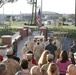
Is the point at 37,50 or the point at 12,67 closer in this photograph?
the point at 12,67

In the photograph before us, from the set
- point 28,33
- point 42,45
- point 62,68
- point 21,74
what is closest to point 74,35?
point 28,33

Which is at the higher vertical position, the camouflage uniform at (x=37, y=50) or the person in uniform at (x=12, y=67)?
the person in uniform at (x=12, y=67)

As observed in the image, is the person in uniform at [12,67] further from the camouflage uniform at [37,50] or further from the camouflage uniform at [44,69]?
the camouflage uniform at [37,50]

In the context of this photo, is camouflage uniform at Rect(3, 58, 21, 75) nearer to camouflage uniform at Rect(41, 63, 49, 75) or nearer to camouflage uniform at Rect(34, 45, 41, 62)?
camouflage uniform at Rect(41, 63, 49, 75)

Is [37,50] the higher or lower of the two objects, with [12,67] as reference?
lower

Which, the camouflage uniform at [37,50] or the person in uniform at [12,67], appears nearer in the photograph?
the person in uniform at [12,67]

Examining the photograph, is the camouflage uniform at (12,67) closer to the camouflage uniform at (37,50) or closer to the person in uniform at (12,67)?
the person in uniform at (12,67)

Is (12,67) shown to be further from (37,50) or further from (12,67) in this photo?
(37,50)

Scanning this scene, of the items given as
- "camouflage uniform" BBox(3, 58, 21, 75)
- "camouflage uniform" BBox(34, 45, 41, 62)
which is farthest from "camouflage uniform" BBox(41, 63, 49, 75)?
"camouflage uniform" BBox(34, 45, 41, 62)

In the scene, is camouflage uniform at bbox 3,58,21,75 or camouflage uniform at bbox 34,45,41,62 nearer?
camouflage uniform at bbox 3,58,21,75

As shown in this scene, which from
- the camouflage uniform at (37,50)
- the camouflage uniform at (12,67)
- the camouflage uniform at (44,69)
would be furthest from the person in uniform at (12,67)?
the camouflage uniform at (37,50)

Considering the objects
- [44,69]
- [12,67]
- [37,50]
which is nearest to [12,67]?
[12,67]

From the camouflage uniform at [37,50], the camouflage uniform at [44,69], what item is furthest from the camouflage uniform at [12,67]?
the camouflage uniform at [37,50]

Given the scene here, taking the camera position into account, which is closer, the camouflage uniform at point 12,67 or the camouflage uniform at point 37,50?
the camouflage uniform at point 12,67
